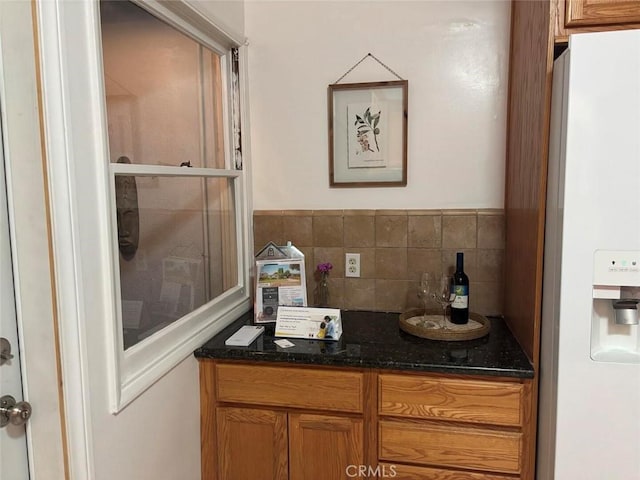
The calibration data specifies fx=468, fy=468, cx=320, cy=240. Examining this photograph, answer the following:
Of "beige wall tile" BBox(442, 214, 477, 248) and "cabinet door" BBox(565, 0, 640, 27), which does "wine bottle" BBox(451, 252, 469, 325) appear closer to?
"beige wall tile" BBox(442, 214, 477, 248)

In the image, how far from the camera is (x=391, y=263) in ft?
6.75

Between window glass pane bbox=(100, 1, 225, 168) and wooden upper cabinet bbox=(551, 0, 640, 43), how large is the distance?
49.8 inches

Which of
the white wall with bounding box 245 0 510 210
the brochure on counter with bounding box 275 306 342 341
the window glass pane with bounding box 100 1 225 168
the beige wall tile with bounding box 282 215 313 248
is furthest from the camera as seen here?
the beige wall tile with bounding box 282 215 313 248

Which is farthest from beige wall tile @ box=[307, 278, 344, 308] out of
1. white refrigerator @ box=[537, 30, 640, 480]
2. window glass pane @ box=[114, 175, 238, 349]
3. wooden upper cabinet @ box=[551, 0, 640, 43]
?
wooden upper cabinet @ box=[551, 0, 640, 43]

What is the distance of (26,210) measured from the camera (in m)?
1.04

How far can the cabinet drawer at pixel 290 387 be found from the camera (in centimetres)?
162

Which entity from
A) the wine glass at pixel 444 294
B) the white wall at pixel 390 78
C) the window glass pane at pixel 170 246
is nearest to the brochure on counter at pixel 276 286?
the window glass pane at pixel 170 246

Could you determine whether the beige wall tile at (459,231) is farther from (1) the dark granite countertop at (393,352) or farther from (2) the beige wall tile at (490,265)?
(1) the dark granite countertop at (393,352)

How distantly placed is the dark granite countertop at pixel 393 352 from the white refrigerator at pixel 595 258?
7.2 inches

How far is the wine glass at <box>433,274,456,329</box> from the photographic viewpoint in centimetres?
183

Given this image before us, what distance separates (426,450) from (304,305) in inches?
28.0

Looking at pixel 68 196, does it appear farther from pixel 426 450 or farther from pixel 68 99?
pixel 426 450

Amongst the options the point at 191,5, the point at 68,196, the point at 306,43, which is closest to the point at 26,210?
the point at 68,196

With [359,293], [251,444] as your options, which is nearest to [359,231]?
[359,293]
